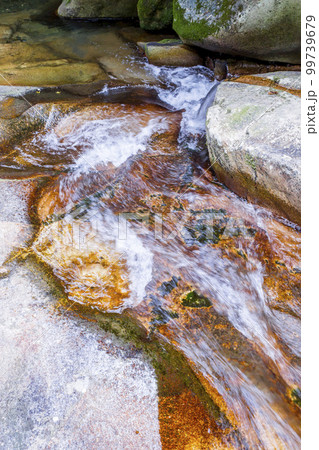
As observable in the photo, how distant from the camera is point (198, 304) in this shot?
2.53m

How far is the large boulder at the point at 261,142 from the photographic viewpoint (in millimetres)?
2943

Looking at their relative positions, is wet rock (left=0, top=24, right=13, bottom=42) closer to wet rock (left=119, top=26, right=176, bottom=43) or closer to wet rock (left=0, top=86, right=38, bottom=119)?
wet rock (left=119, top=26, right=176, bottom=43)

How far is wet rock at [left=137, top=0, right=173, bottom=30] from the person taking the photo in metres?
6.74

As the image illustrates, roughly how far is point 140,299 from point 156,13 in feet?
21.3

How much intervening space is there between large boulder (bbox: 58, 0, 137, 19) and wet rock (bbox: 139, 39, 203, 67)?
273 centimetres

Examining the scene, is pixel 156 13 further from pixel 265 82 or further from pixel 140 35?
pixel 265 82


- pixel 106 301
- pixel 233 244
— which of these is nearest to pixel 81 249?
pixel 106 301

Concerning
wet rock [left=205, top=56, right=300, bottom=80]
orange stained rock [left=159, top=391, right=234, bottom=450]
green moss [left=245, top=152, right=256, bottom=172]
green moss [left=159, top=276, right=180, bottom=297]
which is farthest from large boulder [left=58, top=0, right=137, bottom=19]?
orange stained rock [left=159, top=391, right=234, bottom=450]

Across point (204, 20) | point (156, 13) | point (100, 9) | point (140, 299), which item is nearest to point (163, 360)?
point (140, 299)

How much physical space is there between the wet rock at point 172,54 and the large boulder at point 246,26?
1.69 ft

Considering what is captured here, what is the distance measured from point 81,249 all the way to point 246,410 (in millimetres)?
1742

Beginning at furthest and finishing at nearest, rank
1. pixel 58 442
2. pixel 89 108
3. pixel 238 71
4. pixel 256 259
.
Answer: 1. pixel 238 71
2. pixel 89 108
3. pixel 256 259
4. pixel 58 442

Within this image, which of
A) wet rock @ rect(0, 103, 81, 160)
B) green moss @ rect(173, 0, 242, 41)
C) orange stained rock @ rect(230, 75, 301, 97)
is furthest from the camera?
green moss @ rect(173, 0, 242, 41)

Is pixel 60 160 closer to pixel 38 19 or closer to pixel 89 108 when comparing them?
pixel 89 108
